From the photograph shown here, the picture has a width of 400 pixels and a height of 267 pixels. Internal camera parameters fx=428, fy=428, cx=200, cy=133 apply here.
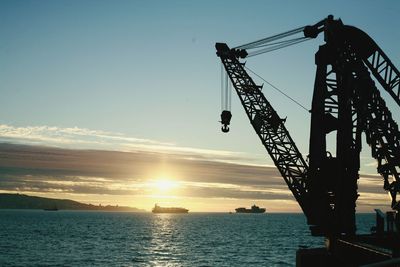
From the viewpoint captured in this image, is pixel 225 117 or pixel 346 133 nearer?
pixel 346 133

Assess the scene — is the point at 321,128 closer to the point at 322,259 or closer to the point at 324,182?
the point at 324,182

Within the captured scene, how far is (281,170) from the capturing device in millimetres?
31391

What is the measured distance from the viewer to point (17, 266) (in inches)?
2108

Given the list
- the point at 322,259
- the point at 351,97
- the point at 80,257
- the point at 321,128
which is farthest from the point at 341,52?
the point at 80,257

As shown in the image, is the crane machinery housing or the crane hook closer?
the crane machinery housing

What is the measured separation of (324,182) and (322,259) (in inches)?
186

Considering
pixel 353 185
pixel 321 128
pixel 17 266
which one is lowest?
pixel 17 266

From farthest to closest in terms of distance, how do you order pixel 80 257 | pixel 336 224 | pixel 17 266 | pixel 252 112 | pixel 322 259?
1. pixel 80 257
2. pixel 17 266
3. pixel 252 112
4. pixel 336 224
5. pixel 322 259

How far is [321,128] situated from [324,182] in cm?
318

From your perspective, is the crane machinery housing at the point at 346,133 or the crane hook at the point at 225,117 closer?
the crane machinery housing at the point at 346,133

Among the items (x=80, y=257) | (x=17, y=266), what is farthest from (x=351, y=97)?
(x=80, y=257)

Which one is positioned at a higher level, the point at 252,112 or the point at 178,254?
the point at 252,112

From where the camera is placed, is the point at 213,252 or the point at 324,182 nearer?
the point at 324,182

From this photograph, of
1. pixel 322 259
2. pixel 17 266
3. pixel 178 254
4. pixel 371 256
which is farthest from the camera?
pixel 178 254
